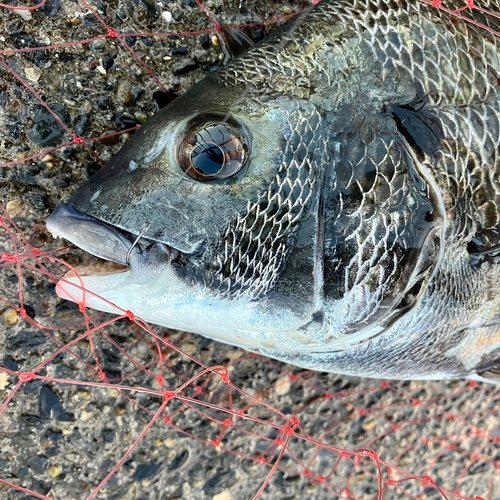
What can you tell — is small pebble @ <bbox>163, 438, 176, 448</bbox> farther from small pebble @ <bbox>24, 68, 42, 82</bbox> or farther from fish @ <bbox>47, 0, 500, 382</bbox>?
small pebble @ <bbox>24, 68, 42, 82</bbox>

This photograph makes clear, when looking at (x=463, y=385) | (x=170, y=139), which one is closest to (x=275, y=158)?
(x=170, y=139)

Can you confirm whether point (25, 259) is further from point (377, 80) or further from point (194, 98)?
point (377, 80)

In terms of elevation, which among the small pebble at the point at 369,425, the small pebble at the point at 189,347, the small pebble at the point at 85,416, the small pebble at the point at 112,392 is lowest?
the small pebble at the point at 369,425

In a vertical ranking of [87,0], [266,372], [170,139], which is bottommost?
[266,372]

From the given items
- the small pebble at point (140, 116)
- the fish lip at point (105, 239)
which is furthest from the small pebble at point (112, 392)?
the small pebble at point (140, 116)

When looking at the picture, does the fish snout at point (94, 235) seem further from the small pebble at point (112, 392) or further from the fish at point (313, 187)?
the small pebble at point (112, 392)

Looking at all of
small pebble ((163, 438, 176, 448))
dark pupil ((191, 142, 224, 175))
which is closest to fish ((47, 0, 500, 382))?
dark pupil ((191, 142, 224, 175))

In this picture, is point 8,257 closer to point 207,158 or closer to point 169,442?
point 207,158
